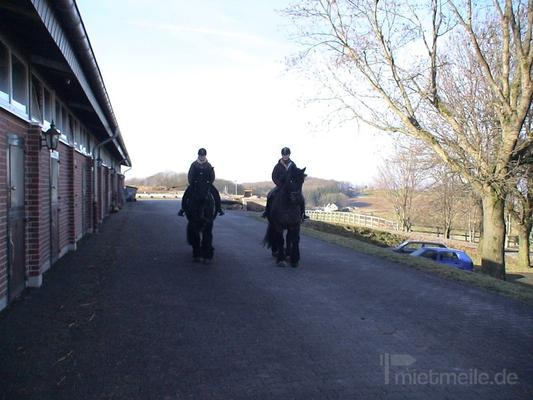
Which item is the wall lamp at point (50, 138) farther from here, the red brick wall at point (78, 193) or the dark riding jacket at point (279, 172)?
the dark riding jacket at point (279, 172)

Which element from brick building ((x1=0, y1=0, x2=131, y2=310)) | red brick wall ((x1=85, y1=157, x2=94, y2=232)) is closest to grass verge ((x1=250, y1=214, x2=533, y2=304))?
brick building ((x1=0, y1=0, x2=131, y2=310))

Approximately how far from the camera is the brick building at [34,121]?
6.50m

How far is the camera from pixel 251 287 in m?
8.62

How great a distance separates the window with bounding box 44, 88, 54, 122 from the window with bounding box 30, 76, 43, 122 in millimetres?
545

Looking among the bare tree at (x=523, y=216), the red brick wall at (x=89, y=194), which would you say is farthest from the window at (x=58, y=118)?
the bare tree at (x=523, y=216)

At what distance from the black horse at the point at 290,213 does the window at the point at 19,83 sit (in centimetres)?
503

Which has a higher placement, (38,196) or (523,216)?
(38,196)

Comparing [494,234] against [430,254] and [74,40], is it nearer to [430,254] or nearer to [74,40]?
[430,254]

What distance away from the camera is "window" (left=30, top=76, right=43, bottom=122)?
881 centimetres

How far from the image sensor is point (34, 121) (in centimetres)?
857

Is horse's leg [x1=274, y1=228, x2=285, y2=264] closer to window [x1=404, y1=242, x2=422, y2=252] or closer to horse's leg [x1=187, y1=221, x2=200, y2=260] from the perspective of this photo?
horse's leg [x1=187, y1=221, x2=200, y2=260]

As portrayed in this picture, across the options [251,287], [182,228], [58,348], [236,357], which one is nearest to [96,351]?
[58,348]

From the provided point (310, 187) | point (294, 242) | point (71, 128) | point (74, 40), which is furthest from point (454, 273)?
point (310, 187)

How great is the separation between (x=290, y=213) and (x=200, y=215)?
187cm
